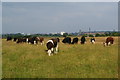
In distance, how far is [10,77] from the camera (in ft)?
29.9

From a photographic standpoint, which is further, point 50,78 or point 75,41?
point 75,41

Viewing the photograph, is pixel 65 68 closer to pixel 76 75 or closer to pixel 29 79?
pixel 76 75

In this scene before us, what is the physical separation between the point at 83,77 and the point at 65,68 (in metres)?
2.42

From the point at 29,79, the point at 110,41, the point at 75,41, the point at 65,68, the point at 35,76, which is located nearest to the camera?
the point at 29,79

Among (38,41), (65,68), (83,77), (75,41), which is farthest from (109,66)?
(38,41)

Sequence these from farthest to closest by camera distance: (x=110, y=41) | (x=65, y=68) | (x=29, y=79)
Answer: (x=110, y=41) → (x=65, y=68) → (x=29, y=79)

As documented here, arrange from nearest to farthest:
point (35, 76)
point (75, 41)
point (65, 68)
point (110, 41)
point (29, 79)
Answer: point (29, 79)
point (35, 76)
point (65, 68)
point (110, 41)
point (75, 41)

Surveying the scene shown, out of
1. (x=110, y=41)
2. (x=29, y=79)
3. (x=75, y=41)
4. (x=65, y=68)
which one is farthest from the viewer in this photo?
(x=75, y=41)

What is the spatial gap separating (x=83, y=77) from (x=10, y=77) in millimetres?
3008

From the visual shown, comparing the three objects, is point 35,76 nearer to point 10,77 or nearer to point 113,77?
point 10,77

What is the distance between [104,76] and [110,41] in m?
24.4

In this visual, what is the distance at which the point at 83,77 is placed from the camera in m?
8.73

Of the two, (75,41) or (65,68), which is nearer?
(65,68)

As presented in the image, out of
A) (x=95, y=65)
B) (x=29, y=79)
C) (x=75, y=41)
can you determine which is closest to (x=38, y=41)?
(x=75, y=41)
